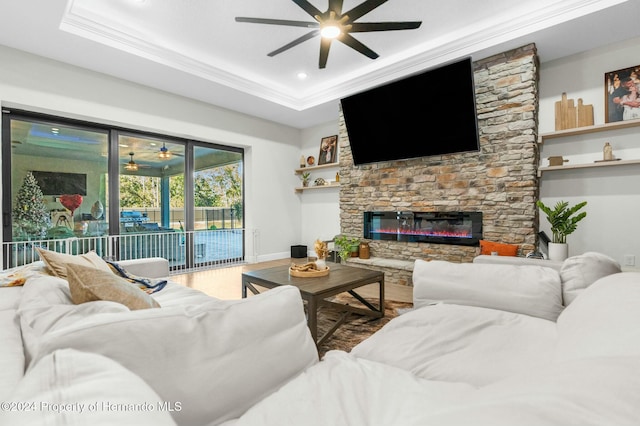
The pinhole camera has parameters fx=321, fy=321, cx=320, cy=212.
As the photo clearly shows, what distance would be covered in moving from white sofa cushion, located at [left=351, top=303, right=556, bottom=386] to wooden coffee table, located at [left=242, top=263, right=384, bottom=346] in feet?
2.32

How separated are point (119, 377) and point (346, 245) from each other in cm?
440

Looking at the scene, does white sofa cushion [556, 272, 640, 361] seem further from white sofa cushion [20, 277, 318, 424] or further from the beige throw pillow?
the beige throw pillow

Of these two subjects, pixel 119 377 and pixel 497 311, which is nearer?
pixel 119 377

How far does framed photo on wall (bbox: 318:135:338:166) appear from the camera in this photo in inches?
242

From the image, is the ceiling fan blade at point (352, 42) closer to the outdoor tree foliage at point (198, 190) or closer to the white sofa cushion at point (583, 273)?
the white sofa cushion at point (583, 273)

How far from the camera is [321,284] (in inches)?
96.5

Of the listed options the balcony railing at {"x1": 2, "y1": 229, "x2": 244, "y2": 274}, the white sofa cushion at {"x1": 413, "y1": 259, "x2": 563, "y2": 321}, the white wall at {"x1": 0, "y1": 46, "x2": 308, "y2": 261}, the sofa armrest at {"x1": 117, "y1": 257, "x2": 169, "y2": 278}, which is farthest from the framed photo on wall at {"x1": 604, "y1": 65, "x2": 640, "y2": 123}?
the balcony railing at {"x1": 2, "y1": 229, "x2": 244, "y2": 274}

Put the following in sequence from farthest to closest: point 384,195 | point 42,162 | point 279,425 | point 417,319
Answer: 1. point 384,195
2. point 42,162
3. point 417,319
4. point 279,425

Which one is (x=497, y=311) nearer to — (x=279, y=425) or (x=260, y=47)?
(x=279, y=425)

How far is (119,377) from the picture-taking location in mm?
571

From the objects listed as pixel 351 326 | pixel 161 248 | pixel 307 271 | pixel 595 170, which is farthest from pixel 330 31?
pixel 161 248

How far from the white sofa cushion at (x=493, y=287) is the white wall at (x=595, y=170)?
256cm

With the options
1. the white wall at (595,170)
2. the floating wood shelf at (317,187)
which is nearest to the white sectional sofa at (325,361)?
the white wall at (595,170)

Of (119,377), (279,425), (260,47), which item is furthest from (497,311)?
(260,47)
